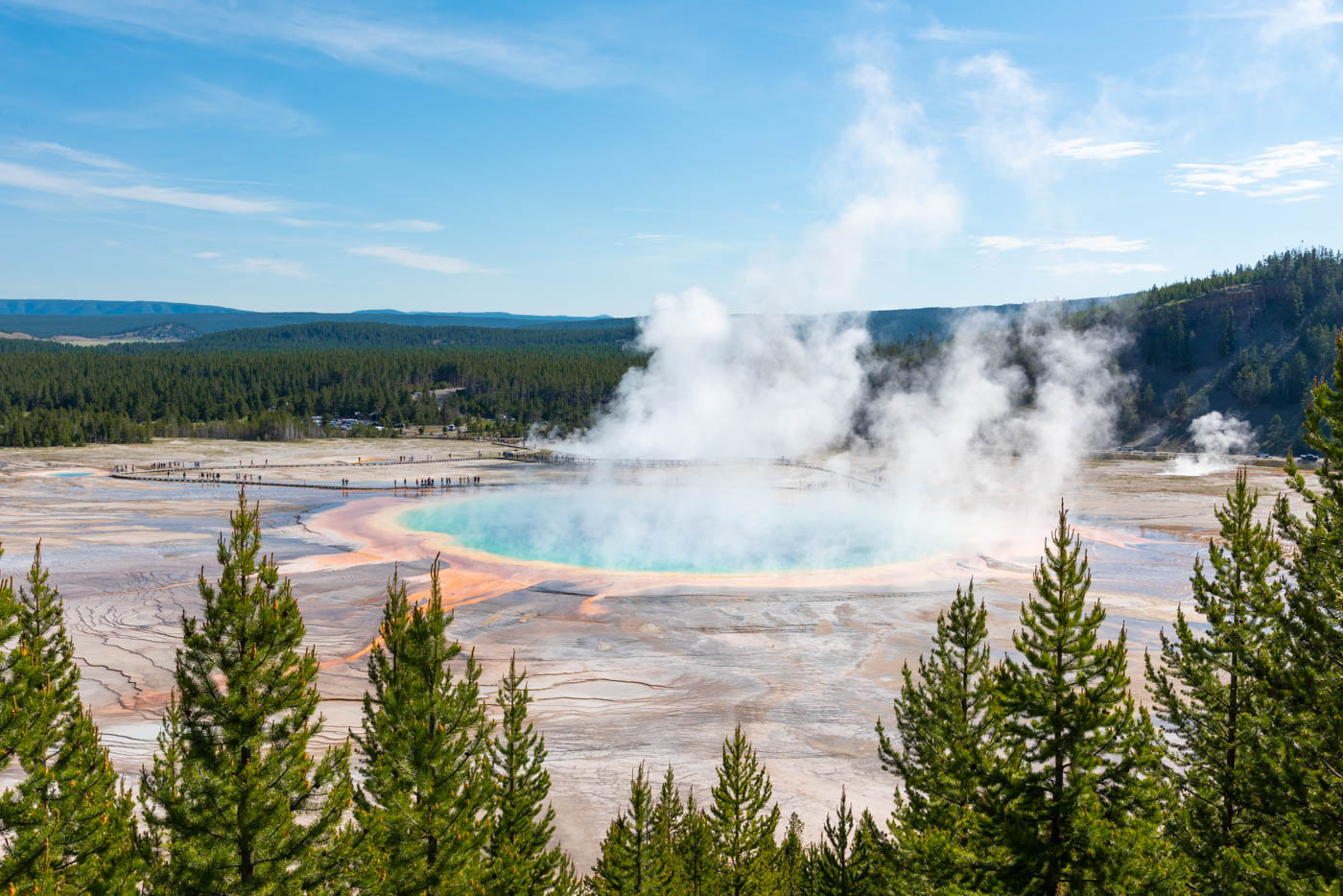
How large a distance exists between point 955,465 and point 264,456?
268ft

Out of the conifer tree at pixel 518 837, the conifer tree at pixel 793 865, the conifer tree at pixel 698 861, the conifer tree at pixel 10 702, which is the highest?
the conifer tree at pixel 10 702

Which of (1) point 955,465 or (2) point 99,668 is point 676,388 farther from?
(2) point 99,668

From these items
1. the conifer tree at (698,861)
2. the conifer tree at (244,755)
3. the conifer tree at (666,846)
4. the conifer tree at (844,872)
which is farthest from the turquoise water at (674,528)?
the conifer tree at (244,755)

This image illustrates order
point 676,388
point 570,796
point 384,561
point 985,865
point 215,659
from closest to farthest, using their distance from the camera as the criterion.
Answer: point 215,659 < point 985,865 < point 570,796 < point 384,561 < point 676,388

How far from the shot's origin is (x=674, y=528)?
62.8m

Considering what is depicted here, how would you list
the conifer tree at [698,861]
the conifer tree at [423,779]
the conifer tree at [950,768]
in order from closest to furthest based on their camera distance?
the conifer tree at [423,779] < the conifer tree at [950,768] < the conifer tree at [698,861]

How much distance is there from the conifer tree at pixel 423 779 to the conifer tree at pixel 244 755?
1024 millimetres

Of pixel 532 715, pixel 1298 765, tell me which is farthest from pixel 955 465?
pixel 1298 765

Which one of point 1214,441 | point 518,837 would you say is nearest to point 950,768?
point 518,837

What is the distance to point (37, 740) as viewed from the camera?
12.1 meters

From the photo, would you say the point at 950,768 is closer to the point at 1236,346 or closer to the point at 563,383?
the point at 563,383

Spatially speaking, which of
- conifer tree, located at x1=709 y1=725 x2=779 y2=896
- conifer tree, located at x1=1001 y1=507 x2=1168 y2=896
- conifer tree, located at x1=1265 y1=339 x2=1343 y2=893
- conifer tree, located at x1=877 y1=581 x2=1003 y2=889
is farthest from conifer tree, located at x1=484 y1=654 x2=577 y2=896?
conifer tree, located at x1=1265 y1=339 x2=1343 y2=893

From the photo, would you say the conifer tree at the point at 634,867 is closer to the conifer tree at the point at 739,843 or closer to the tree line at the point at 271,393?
the conifer tree at the point at 739,843

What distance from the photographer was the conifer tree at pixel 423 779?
39.3 ft
